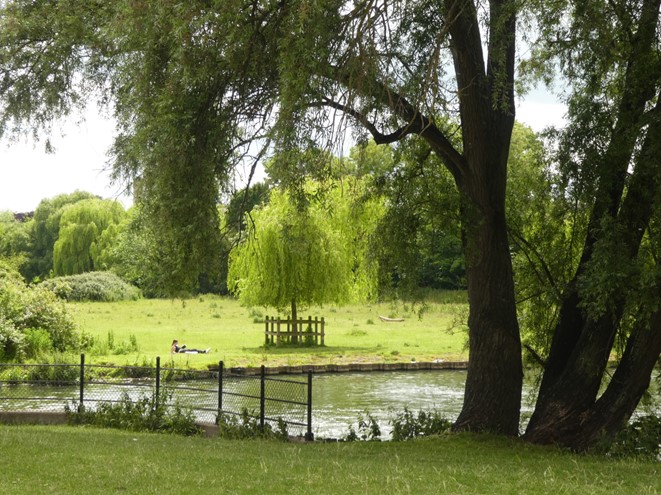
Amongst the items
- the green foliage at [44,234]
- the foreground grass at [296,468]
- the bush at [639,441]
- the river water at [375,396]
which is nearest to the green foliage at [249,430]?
the foreground grass at [296,468]

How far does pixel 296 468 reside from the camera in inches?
373

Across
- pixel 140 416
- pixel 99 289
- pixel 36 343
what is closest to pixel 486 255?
pixel 140 416

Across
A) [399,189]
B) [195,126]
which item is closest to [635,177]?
[399,189]

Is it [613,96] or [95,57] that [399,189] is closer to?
[613,96]

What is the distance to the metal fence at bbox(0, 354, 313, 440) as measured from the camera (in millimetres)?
15742

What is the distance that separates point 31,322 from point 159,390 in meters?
10.4

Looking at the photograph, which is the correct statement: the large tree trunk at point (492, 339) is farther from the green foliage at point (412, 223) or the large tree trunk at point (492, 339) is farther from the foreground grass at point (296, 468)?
the foreground grass at point (296, 468)

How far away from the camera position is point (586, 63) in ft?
44.0

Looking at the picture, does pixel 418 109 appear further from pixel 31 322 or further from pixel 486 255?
pixel 31 322

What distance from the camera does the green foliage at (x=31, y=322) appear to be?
2569cm

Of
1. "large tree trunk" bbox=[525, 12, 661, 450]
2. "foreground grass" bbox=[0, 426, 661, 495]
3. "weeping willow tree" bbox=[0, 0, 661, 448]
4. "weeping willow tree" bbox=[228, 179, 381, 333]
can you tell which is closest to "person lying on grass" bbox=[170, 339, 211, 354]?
"weeping willow tree" bbox=[228, 179, 381, 333]

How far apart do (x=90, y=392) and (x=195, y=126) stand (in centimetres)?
1060

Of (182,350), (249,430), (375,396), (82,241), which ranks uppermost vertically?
(82,241)

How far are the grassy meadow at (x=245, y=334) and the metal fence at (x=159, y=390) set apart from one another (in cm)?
211
